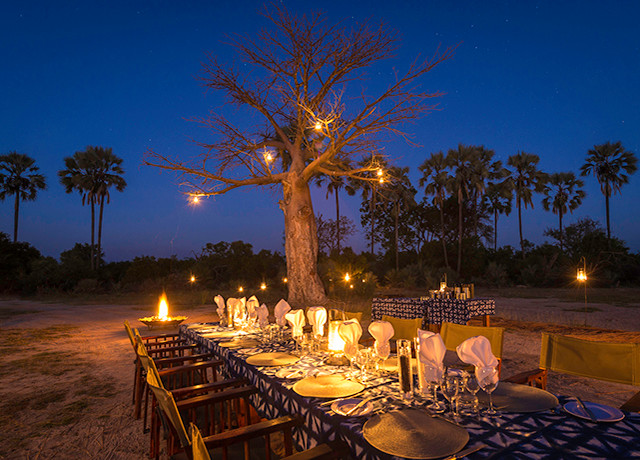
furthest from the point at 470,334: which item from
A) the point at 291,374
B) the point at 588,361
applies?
the point at 291,374

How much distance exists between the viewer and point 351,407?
1.67 m

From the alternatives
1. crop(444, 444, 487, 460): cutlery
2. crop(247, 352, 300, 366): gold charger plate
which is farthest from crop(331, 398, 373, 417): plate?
crop(247, 352, 300, 366): gold charger plate

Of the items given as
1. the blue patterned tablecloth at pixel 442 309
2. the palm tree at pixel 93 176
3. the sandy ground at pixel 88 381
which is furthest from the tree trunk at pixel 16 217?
the blue patterned tablecloth at pixel 442 309

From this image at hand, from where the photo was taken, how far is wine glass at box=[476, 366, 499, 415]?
5.40ft

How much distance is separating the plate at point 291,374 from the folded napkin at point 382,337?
0.50 meters

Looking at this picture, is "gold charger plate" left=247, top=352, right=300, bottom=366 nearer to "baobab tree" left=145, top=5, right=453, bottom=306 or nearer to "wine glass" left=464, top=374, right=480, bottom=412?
"wine glass" left=464, top=374, right=480, bottom=412

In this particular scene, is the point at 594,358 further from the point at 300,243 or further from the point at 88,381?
the point at 300,243

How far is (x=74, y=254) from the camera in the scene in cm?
2961

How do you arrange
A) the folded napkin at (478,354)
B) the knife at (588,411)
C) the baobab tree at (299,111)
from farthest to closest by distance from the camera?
the baobab tree at (299,111)
the folded napkin at (478,354)
the knife at (588,411)

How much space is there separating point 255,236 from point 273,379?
25.8 metres

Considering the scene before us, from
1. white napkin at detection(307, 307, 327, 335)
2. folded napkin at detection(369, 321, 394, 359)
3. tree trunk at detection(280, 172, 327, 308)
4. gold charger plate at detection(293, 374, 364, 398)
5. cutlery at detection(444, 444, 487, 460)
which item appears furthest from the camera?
tree trunk at detection(280, 172, 327, 308)

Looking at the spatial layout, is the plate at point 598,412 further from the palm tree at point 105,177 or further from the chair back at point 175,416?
the palm tree at point 105,177

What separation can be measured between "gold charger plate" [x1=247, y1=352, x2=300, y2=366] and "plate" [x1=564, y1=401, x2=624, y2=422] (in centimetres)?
165

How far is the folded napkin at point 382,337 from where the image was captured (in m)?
2.34
